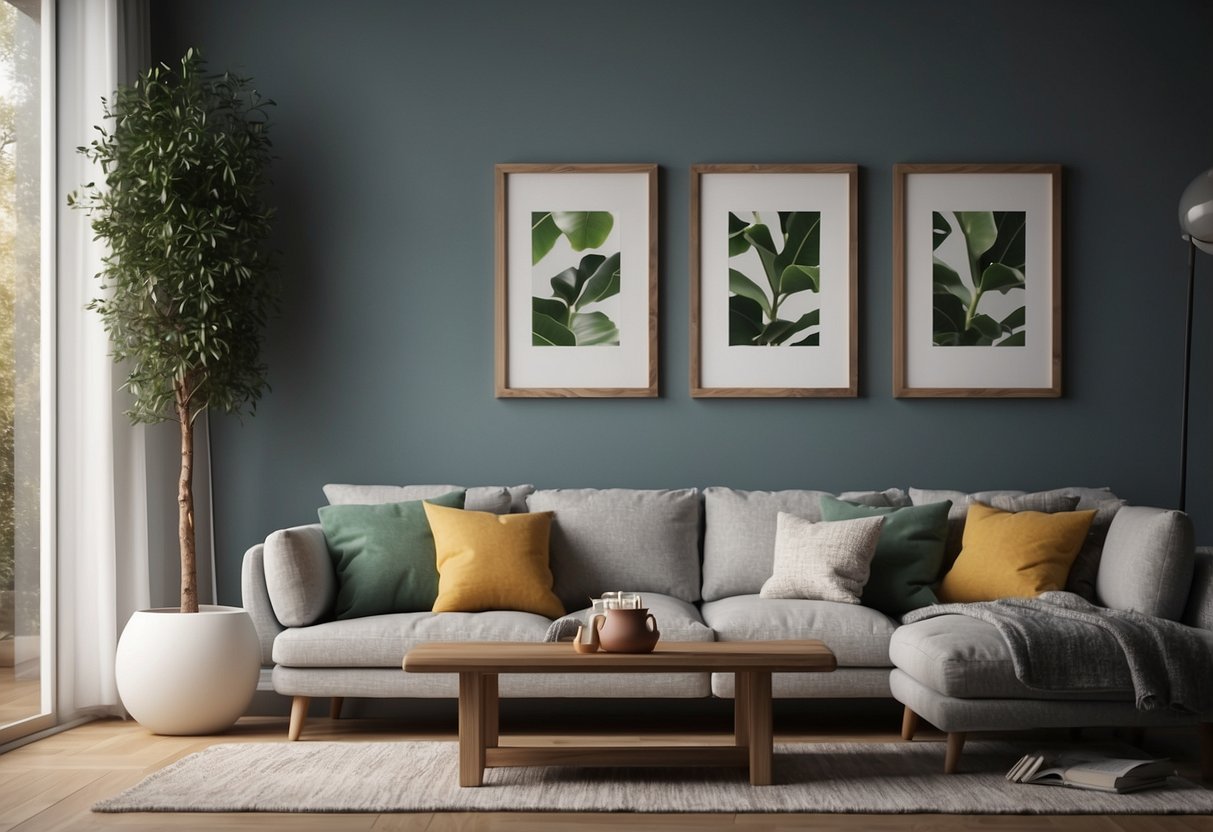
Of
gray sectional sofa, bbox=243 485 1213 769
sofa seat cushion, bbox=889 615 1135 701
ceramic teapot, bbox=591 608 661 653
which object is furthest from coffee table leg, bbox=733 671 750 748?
sofa seat cushion, bbox=889 615 1135 701

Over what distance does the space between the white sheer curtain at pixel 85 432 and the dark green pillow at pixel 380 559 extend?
0.85 meters

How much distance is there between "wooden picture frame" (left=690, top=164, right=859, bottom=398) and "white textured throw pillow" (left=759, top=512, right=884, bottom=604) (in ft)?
2.74

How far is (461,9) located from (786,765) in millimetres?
3350

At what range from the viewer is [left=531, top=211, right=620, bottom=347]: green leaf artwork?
5.04 meters

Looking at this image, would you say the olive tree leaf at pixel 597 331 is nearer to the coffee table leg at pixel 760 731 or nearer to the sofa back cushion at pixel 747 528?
the sofa back cushion at pixel 747 528

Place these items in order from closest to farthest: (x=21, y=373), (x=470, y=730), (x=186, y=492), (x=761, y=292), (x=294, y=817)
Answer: (x=294, y=817) < (x=470, y=730) < (x=21, y=373) < (x=186, y=492) < (x=761, y=292)

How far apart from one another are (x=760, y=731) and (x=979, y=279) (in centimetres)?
246

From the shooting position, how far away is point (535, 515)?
4.50 m

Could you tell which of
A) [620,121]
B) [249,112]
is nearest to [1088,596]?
[620,121]

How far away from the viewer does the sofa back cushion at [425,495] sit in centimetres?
468

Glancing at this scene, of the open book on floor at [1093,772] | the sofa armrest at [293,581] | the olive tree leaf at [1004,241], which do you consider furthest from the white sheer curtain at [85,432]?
the olive tree leaf at [1004,241]

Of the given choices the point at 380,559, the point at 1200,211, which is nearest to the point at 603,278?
the point at 380,559

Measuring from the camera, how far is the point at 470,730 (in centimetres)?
347

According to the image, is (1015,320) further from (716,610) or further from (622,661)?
(622,661)
